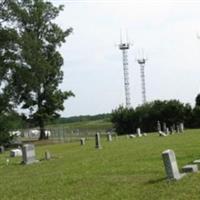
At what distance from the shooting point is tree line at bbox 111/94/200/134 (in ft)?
252

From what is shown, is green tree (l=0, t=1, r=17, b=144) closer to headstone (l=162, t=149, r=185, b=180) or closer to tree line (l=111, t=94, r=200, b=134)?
tree line (l=111, t=94, r=200, b=134)

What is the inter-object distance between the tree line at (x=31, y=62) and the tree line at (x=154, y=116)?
10.5 m

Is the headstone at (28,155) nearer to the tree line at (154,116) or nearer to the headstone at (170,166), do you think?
the headstone at (170,166)

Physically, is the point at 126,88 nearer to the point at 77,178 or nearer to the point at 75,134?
the point at 75,134

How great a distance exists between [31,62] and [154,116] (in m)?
23.4

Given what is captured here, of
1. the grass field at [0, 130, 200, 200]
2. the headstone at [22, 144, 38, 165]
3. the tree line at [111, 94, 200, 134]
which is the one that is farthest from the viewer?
the tree line at [111, 94, 200, 134]

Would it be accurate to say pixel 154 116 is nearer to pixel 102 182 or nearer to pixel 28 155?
pixel 28 155

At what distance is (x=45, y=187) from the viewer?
17500mm

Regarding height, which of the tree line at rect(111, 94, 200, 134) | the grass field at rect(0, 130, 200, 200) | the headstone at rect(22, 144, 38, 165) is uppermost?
the tree line at rect(111, 94, 200, 134)

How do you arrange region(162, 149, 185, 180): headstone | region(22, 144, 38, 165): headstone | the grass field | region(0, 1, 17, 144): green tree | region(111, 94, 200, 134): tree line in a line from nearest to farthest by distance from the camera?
the grass field → region(162, 149, 185, 180): headstone → region(22, 144, 38, 165): headstone → region(0, 1, 17, 144): green tree → region(111, 94, 200, 134): tree line

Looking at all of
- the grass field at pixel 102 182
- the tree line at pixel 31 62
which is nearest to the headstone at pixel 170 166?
the grass field at pixel 102 182

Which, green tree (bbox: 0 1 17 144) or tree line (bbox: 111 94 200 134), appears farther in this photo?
tree line (bbox: 111 94 200 134)

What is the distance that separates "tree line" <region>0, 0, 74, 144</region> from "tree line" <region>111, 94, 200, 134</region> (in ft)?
34.4

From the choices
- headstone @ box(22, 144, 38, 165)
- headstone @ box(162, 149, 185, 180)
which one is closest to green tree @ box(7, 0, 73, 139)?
headstone @ box(22, 144, 38, 165)
